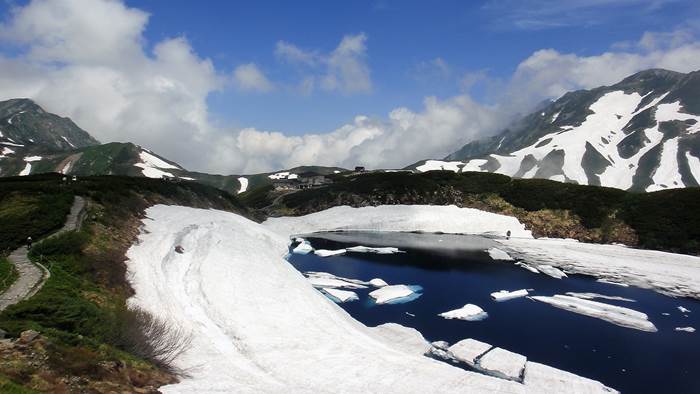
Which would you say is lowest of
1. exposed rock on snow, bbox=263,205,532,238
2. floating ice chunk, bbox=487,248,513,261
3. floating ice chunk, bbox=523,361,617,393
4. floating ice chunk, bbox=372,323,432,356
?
floating ice chunk, bbox=523,361,617,393

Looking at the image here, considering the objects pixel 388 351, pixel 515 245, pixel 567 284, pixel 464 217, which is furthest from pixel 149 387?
pixel 464 217

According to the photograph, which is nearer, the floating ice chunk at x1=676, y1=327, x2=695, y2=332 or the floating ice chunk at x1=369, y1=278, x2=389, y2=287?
the floating ice chunk at x1=676, y1=327, x2=695, y2=332

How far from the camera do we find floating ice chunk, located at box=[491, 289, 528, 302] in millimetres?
52281

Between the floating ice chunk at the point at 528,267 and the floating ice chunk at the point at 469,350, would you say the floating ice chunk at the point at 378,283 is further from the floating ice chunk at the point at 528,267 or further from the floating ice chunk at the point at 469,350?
the floating ice chunk at the point at 528,267

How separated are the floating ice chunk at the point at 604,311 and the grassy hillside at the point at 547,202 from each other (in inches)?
1788

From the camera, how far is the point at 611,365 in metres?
34.0

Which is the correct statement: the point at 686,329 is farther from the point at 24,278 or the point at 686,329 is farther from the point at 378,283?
the point at 24,278

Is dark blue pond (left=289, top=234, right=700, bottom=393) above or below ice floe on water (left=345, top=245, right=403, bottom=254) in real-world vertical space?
below

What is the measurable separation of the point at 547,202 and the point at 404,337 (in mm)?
84262

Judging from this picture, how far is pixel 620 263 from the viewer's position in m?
73.8

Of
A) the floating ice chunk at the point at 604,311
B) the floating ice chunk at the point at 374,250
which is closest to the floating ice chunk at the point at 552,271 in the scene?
the floating ice chunk at the point at 604,311

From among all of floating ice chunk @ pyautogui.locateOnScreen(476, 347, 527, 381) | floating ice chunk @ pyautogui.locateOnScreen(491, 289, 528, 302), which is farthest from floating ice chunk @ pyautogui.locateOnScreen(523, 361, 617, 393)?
floating ice chunk @ pyautogui.locateOnScreen(491, 289, 528, 302)

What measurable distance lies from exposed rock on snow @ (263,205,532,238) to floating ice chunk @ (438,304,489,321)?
2500 inches

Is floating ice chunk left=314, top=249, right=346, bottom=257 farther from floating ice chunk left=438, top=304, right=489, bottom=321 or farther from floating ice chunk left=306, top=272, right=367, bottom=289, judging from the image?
floating ice chunk left=438, top=304, right=489, bottom=321
